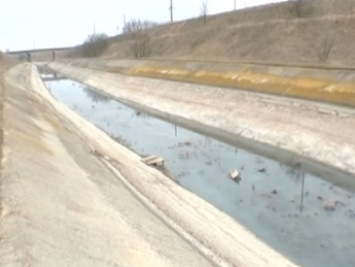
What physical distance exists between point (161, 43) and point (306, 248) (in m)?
71.2

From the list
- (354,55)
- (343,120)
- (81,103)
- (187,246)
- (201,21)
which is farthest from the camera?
(201,21)

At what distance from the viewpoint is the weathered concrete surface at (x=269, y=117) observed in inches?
787

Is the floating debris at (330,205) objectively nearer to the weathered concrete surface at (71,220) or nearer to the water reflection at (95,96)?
the weathered concrete surface at (71,220)

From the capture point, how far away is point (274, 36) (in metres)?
53.6

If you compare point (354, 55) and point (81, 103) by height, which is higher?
point (354, 55)

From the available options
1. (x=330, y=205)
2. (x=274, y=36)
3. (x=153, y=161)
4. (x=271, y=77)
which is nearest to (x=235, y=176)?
(x=153, y=161)

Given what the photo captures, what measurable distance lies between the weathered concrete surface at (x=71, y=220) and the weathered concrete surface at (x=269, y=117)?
30.8 feet

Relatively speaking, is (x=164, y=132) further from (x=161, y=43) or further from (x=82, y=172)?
(x=161, y=43)

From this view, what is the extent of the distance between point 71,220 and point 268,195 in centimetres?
858

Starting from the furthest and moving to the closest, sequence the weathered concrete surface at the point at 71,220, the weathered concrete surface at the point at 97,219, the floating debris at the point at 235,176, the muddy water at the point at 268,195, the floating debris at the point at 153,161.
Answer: the floating debris at the point at 153,161 → the floating debris at the point at 235,176 → the muddy water at the point at 268,195 → the weathered concrete surface at the point at 97,219 → the weathered concrete surface at the point at 71,220

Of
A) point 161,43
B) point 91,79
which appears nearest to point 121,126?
point 91,79

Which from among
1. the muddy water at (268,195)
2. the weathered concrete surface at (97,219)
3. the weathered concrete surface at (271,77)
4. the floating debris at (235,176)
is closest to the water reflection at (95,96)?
the weathered concrete surface at (271,77)

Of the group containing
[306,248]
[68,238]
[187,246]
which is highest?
[68,238]

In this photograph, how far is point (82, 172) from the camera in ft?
49.1
